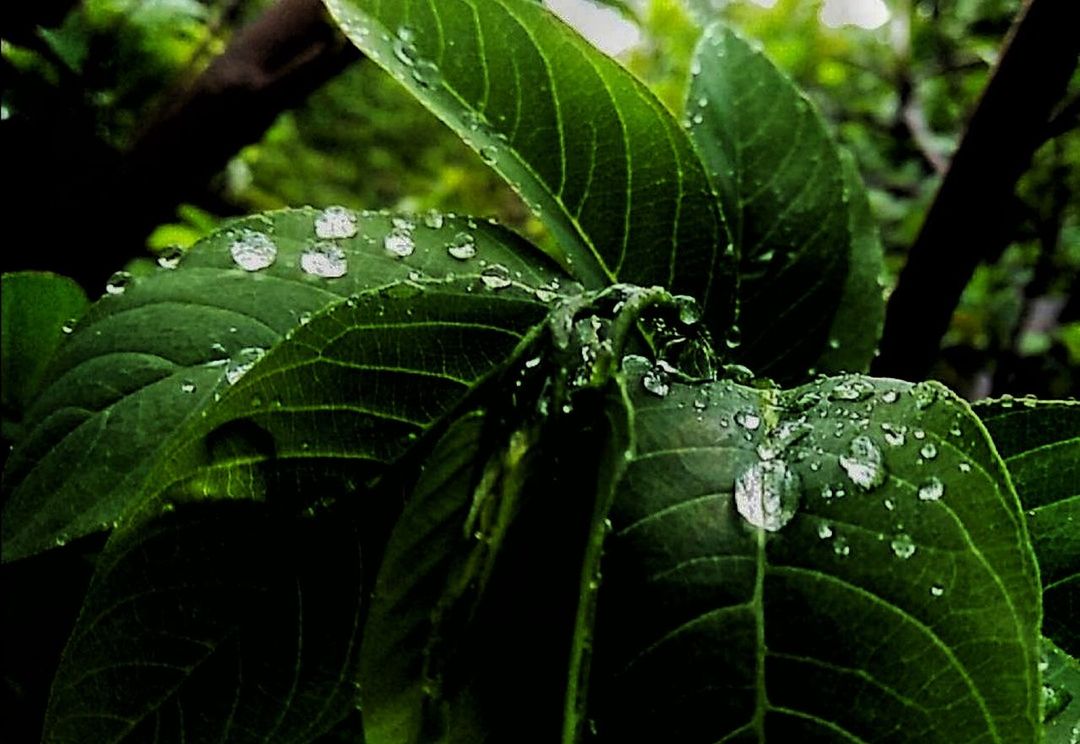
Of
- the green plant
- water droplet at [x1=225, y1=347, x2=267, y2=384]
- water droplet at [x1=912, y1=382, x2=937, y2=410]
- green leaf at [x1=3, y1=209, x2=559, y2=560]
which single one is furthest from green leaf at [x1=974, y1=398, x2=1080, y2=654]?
water droplet at [x1=225, y1=347, x2=267, y2=384]

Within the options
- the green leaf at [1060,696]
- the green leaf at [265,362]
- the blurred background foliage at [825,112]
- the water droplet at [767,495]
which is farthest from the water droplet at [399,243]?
the blurred background foliage at [825,112]

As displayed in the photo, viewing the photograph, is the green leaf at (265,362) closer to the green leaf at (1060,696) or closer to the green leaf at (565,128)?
the green leaf at (565,128)

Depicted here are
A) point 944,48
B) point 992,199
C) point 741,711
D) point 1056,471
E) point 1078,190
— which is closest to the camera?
point 741,711

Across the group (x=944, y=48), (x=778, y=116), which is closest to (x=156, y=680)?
(x=778, y=116)

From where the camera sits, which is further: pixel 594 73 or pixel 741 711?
pixel 594 73

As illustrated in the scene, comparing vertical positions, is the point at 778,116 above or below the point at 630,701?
above

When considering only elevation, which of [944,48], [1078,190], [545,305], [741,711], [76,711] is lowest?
[76,711]

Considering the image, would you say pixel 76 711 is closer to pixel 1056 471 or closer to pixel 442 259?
pixel 442 259

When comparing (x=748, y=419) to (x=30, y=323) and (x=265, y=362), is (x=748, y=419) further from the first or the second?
(x=30, y=323)
